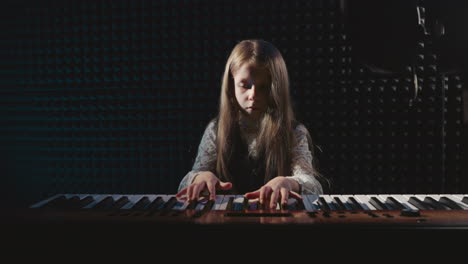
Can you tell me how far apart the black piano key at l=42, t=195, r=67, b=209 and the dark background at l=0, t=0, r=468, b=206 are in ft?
3.40

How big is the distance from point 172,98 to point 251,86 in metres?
0.62

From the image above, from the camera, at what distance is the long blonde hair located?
153 centimetres

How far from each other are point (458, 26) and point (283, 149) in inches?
31.8

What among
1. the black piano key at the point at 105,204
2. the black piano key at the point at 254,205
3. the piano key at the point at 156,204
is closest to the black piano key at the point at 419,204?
the black piano key at the point at 254,205

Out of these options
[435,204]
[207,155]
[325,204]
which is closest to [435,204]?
[435,204]

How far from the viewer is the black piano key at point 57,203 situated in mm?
876

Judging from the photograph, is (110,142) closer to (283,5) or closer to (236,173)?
(236,173)

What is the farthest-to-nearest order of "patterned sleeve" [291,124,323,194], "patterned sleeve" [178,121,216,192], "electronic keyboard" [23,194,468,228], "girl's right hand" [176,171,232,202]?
"patterned sleeve" [178,121,216,192] < "patterned sleeve" [291,124,323,194] < "girl's right hand" [176,171,232,202] < "electronic keyboard" [23,194,468,228]

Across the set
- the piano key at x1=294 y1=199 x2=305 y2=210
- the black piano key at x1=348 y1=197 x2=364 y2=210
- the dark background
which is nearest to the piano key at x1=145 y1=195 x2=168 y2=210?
the piano key at x1=294 y1=199 x2=305 y2=210

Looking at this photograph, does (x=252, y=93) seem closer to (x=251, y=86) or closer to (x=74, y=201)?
(x=251, y=86)

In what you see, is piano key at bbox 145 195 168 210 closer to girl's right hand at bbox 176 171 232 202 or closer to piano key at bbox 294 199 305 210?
girl's right hand at bbox 176 171 232 202

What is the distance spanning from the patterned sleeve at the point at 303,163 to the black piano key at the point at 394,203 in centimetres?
32

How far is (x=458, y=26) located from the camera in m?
0.95

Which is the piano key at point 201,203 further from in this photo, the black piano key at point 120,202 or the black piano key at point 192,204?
the black piano key at point 120,202
